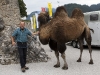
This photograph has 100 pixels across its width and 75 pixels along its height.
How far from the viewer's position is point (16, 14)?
12750 millimetres

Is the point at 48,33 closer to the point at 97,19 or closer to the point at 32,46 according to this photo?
the point at 32,46

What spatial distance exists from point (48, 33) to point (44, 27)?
0.32m

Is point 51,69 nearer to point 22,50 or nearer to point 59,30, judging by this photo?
point 22,50

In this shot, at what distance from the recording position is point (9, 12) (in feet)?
41.3

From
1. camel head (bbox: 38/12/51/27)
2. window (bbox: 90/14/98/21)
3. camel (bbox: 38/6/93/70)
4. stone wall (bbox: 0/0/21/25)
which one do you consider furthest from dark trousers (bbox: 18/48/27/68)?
window (bbox: 90/14/98/21)

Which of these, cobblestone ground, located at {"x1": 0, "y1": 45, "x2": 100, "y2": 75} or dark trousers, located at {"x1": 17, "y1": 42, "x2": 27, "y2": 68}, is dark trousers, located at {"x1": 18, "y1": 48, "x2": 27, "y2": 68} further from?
cobblestone ground, located at {"x1": 0, "y1": 45, "x2": 100, "y2": 75}

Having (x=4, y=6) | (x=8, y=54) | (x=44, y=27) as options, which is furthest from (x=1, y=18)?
(x=44, y=27)

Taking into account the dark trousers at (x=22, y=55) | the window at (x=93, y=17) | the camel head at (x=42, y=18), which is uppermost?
the camel head at (x=42, y=18)

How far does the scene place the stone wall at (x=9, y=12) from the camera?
Answer: 12.5 metres

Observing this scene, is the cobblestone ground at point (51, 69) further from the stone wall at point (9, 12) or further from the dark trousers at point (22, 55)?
the stone wall at point (9, 12)

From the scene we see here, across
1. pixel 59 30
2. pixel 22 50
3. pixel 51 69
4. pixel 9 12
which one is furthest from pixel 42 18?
pixel 9 12

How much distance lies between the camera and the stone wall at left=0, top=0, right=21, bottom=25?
12.5 meters

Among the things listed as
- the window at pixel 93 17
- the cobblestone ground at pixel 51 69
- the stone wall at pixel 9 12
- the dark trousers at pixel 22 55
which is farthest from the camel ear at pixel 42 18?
the window at pixel 93 17

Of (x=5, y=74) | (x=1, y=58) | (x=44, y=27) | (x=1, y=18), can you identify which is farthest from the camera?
(x=1, y=18)
